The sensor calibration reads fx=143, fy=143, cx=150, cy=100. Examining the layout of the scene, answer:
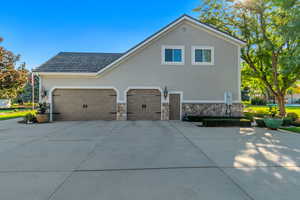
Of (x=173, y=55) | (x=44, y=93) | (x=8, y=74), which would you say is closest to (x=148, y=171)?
(x=173, y=55)

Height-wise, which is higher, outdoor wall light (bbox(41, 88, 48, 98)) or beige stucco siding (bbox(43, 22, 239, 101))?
beige stucco siding (bbox(43, 22, 239, 101))

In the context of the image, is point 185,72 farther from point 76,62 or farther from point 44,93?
point 44,93

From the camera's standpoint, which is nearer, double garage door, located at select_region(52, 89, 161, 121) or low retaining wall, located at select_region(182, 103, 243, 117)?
double garage door, located at select_region(52, 89, 161, 121)

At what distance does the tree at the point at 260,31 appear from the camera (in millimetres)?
12531

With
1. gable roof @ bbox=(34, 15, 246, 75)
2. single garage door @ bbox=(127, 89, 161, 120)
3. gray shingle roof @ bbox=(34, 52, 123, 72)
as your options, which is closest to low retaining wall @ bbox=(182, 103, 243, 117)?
single garage door @ bbox=(127, 89, 161, 120)

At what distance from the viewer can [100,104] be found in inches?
452

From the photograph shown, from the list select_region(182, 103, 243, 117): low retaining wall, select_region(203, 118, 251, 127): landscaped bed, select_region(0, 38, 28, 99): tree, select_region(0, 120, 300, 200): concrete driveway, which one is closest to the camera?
select_region(0, 120, 300, 200): concrete driveway

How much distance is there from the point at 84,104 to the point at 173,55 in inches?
322

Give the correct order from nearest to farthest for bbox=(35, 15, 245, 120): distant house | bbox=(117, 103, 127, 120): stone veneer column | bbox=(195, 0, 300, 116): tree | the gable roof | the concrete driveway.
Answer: the concrete driveway
the gable roof
bbox=(35, 15, 245, 120): distant house
bbox=(117, 103, 127, 120): stone veneer column
bbox=(195, 0, 300, 116): tree

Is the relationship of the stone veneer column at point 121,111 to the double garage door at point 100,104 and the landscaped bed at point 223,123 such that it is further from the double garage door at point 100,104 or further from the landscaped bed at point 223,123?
the landscaped bed at point 223,123

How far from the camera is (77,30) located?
1538cm

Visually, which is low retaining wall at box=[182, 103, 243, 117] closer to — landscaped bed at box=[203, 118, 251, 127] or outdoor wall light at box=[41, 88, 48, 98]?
landscaped bed at box=[203, 118, 251, 127]

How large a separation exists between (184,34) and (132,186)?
11.8m

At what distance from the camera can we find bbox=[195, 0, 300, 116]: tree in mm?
12531
